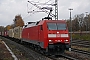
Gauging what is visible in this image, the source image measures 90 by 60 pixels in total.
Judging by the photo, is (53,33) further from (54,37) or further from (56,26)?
(56,26)

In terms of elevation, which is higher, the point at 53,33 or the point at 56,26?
the point at 56,26

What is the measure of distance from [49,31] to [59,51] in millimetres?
1995

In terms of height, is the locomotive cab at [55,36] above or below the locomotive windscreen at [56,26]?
below

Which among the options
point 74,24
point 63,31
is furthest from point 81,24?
point 63,31

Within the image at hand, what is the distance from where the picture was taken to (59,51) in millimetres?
16594

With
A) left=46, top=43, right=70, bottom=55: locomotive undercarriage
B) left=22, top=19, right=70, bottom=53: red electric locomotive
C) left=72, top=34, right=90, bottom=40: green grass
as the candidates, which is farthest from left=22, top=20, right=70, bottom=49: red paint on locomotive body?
left=72, top=34, right=90, bottom=40: green grass

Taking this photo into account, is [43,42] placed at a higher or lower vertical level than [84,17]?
lower

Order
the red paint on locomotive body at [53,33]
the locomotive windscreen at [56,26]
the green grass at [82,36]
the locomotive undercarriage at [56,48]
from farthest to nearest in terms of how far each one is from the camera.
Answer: the green grass at [82,36], the locomotive windscreen at [56,26], the red paint on locomotive body at [53,33], the locomotive undercarriage at [56,48]

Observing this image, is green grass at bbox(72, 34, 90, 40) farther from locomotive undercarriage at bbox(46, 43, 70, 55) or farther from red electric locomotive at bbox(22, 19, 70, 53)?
locomotive undercarriage at bbox(46, 43, 70, 55)

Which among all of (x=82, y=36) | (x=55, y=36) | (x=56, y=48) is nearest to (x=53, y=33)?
(x=55, y=36)

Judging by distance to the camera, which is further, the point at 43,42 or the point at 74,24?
the point at 74,24

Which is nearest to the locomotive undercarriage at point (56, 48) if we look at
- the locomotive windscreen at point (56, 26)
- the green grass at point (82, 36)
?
the locomotive windscreen at point (56, 26)

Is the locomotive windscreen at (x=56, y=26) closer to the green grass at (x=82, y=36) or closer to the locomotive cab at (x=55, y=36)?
the locomotive cab at (x=55, y=36)

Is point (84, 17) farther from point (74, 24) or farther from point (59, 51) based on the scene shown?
point (59, 51)
